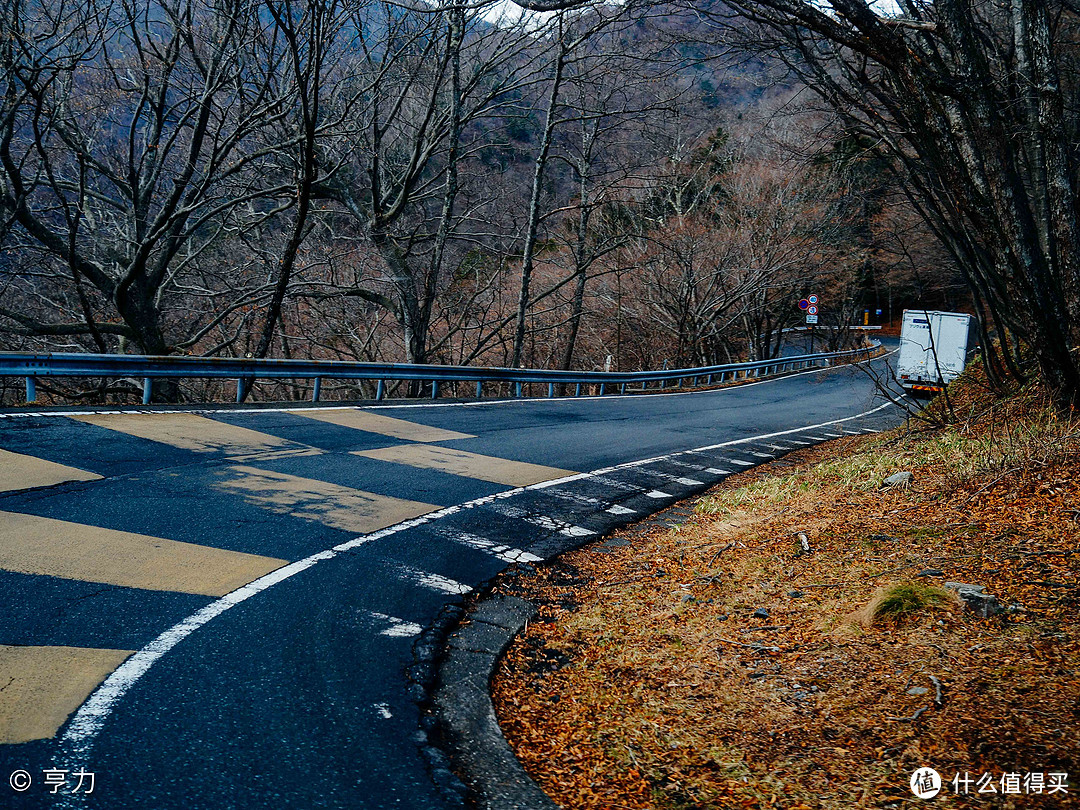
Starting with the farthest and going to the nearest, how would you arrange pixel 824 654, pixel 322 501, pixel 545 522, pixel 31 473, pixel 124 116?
pixel 124 116, pixel 545 522, pixel 322 501, pixel 31 473, pixel 824 654

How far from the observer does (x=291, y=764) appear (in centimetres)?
301

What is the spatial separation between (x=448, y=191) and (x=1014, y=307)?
14.9m

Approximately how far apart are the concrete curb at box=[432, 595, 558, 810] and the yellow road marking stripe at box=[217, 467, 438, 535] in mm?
1714

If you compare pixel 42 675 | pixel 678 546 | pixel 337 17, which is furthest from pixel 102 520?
pixel 337 17

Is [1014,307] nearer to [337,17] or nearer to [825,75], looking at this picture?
[825,75]

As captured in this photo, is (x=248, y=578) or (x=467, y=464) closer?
(x=248, y=578)

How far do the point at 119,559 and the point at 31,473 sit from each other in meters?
2.42

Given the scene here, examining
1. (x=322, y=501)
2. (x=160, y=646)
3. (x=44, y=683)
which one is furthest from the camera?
(x=322, y=501)

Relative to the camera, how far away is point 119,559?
4.98 m

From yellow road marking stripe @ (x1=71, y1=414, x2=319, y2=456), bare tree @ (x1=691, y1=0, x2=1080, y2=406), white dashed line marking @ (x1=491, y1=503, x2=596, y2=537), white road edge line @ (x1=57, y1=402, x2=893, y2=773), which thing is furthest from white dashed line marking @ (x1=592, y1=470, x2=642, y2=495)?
bare tree @ (x1=691, y1=0, x2=1080, y2=406)

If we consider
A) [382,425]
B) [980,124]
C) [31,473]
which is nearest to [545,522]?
[31,473]

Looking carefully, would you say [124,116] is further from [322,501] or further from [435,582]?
[435,582]

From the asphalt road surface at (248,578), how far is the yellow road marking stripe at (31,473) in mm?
31

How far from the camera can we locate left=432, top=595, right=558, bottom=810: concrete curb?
3.04m
